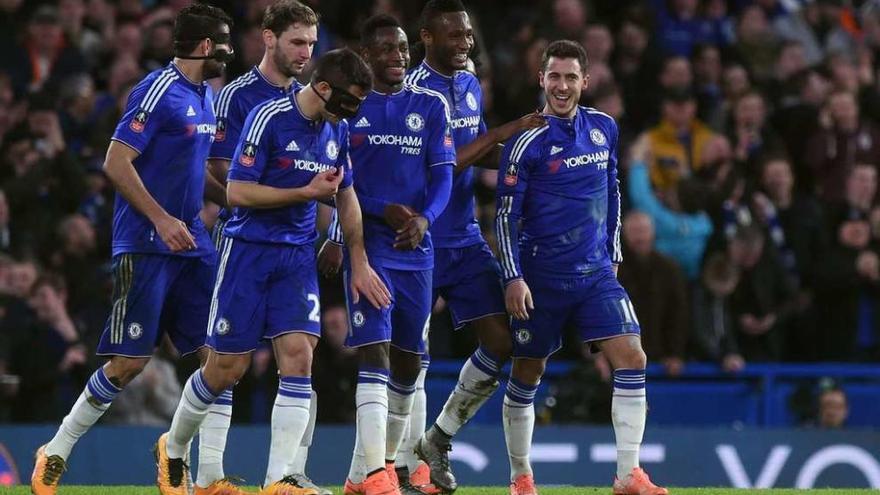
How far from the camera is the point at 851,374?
49.8ft

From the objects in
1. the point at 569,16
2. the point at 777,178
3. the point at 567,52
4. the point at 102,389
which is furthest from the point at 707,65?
the point at 102,389

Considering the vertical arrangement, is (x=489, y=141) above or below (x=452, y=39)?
below

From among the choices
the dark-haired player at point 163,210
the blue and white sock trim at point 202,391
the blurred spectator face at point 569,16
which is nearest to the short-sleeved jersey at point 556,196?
the dark-haired player at point 163,210

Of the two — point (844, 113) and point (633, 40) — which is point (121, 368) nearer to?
point (633, 40)

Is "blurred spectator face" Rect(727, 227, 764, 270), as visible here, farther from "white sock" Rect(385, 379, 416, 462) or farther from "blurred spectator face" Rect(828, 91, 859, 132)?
"white sock" Rect(385, 379, 416, 462)

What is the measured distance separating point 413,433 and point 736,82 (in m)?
8.28

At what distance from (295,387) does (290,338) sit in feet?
0.84

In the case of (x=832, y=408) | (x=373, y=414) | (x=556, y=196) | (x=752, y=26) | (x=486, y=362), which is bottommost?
(x=832, y=408)

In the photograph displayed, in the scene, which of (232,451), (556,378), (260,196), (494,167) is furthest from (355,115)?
(556,378)

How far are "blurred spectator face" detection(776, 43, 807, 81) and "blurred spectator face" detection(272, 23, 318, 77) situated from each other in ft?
31.7

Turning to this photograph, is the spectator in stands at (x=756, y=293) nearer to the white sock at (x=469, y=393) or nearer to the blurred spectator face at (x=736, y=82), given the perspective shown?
the blurred spectator face at (x=736, y=82)

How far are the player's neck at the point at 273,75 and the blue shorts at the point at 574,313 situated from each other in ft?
5.92

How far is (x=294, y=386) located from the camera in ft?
29.8

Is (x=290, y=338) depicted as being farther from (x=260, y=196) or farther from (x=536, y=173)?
(x=536, y=173)
